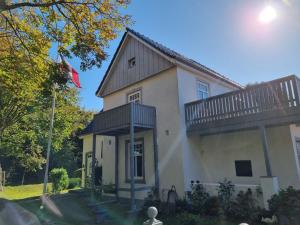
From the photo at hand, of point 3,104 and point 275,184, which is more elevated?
point 3,104

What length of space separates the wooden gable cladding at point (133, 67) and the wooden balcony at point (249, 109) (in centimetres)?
301

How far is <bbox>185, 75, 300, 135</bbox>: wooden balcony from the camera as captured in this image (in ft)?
26.4

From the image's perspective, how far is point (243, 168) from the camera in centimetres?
1031

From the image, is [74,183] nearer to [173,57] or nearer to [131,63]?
[131,63]

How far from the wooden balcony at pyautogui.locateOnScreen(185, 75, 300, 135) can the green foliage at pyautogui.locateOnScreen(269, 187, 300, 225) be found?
7.91ft

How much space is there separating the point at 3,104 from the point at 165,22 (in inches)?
575

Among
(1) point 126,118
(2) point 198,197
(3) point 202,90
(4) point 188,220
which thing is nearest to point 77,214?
(1) point 126,118

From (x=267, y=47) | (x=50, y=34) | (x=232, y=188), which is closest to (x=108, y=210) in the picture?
(x=232, y=188)

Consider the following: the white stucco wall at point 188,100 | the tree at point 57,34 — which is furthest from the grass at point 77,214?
the tree at point 57,34

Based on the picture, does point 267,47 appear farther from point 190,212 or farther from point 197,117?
point 190,212

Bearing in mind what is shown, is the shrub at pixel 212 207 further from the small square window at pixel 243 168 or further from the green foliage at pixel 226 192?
the small square window at pixel 243 168

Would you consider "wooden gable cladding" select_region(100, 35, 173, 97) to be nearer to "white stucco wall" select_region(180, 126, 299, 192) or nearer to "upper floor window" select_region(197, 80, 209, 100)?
"upper floor window" select_region(197, 80, 209, 100)

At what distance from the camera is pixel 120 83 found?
14852 mm

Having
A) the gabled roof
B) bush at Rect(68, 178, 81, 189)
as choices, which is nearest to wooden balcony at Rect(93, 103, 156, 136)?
the gabled roof
